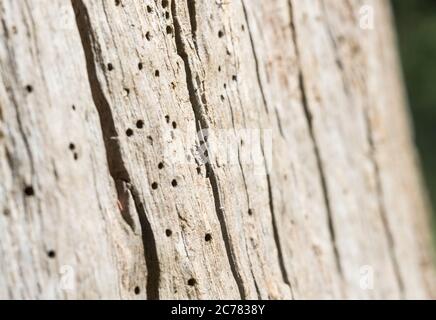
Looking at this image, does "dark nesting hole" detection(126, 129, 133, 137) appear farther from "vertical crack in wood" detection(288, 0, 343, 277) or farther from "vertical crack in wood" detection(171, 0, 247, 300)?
"vertical crack in wood" detection(288, 0, 343, 277)

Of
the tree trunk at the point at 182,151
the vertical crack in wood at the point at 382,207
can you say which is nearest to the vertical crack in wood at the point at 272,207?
the tree trunk at the point at 182,151

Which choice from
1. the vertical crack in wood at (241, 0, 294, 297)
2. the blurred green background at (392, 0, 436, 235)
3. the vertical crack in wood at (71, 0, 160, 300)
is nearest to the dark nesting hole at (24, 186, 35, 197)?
the vertical crack in wood at (71, 0, 160, 300)

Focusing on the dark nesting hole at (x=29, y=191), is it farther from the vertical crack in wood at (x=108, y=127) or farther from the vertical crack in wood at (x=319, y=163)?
the vertical crack in wood at (x=319, y=163)

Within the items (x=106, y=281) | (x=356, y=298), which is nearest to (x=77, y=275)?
(x=106, y=281)

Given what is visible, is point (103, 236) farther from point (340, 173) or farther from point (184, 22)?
point (340, 173)

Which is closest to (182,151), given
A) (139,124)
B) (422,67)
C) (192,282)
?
(139,124)

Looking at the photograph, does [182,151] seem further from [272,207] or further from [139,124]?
[272,207]
